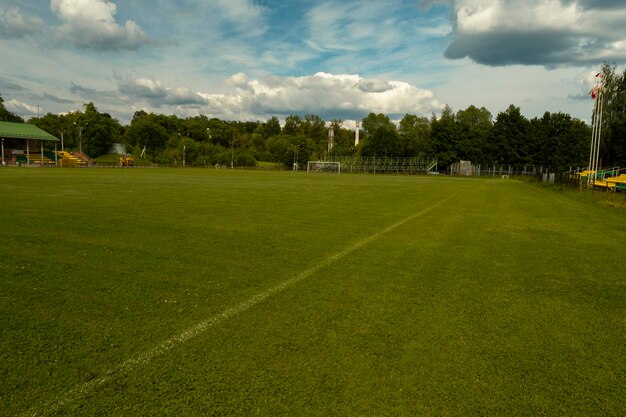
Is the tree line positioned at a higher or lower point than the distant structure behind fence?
higher

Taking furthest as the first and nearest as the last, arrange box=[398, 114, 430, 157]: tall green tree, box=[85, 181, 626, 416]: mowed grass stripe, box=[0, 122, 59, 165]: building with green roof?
1. box=[398, 114, 430, 157]: tall green tree
2. box=[0, 122, 59, 165]: building with green roof
3. box=[85, 181, 626, 416]: mowed grass stripe

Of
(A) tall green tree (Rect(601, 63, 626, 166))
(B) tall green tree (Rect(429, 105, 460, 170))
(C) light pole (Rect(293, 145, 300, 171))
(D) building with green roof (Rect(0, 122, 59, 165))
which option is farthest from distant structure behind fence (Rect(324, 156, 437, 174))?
(D) building with green roof (Rect(0, 122, 59, 165))

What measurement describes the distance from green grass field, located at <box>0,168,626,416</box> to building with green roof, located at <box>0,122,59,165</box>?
75661mm

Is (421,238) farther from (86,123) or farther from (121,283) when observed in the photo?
(86,123)

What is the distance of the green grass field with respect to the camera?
3.07 metres

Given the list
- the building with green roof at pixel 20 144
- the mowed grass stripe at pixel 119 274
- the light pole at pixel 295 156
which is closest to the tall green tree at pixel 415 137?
the light pole at pixel 295 156

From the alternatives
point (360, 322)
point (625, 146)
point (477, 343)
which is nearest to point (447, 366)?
point (477, 343)

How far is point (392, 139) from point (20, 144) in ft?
265

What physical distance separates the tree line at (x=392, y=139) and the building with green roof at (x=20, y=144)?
45.6 feet

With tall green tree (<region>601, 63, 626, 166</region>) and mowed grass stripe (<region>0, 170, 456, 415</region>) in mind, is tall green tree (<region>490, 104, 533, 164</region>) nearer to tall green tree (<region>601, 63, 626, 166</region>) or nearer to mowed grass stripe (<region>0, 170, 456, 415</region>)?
tall green tree (<region>601, 63, 626, 166</region>)

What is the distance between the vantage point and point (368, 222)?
39.1 ft

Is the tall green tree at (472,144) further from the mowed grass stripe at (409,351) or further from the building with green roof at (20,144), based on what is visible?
the mowed grass stripe at (409,351)

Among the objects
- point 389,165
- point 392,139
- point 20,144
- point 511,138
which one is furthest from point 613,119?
point 20,144

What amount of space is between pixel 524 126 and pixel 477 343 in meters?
96.9
